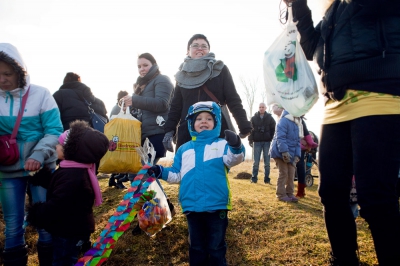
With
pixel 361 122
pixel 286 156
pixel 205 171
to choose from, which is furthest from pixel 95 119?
pixel 361 122

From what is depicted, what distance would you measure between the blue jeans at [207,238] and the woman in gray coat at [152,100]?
1325 millimetres

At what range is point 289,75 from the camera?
209 cm

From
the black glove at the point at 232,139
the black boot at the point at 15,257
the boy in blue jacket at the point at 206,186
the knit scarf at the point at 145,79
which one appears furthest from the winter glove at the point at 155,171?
the knit scarf at the point at 145,79

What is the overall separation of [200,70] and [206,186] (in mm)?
1257

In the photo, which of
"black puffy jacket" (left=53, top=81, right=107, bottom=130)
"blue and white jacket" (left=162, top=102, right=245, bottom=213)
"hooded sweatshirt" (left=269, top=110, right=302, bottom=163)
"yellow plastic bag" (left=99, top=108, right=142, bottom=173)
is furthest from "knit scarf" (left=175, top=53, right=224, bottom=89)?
"hooded sweatshirt" (left=269, top=110, right=302, bottom=163)

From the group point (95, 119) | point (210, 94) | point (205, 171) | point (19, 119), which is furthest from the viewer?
point (95, 119)

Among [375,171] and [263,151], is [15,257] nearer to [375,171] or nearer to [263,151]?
[375,171]

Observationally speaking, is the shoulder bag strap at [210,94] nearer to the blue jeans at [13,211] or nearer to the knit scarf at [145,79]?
the knit scarf at [145,79]

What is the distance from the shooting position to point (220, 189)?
7.47 feet

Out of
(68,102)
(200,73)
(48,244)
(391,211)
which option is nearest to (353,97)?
(391,211)

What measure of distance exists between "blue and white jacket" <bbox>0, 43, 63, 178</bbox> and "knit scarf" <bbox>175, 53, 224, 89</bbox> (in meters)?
1.33

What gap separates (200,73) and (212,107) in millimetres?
583

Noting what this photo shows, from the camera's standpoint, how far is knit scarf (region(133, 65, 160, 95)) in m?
3.61

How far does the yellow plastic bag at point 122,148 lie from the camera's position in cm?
338
